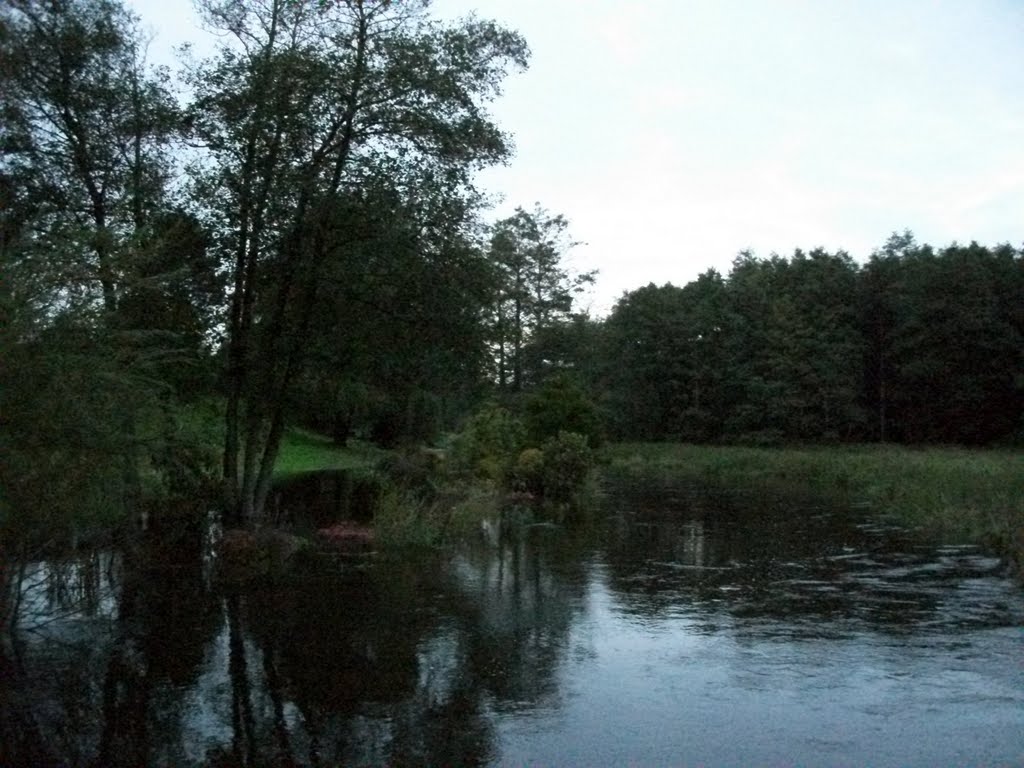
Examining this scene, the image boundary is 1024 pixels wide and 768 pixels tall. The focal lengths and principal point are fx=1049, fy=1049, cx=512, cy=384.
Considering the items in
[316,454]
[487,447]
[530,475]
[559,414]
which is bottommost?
[530,475]

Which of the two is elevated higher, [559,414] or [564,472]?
[559,414]

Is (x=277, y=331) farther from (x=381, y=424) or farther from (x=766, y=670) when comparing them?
(x=381, y=424)

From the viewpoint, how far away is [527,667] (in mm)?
10086

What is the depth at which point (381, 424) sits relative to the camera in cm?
5350

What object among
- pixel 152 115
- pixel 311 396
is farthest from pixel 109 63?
pixel 311 396

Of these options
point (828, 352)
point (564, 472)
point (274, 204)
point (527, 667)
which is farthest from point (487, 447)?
point (828, 352)

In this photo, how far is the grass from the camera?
44.3 m

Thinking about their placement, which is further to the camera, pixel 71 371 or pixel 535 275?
pixel 535 275

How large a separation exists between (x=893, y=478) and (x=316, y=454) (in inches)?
1183

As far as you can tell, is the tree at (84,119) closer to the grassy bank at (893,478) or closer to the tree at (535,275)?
the grassy bank at (893,478)

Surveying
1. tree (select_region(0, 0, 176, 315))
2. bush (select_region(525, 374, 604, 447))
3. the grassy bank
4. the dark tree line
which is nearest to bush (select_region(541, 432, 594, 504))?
bush (select_region(525, 374, 604, 447))

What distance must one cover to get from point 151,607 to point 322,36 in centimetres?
940

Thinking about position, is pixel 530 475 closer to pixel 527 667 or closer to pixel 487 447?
pixel 487 447

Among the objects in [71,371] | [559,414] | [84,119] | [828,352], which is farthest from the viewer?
[828,352]
